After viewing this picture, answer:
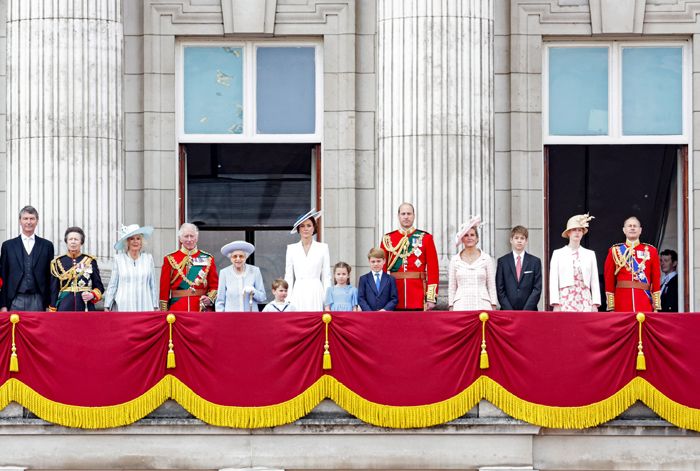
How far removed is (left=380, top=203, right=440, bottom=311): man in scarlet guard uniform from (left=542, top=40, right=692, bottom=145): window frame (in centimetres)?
456

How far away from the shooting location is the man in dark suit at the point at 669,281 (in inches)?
962

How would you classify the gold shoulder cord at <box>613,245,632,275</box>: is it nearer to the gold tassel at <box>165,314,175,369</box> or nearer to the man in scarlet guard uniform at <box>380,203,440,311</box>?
the man in scarlet guard uniform at <box>380,203,440,311</box>

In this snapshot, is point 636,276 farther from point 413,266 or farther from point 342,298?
point 342,298

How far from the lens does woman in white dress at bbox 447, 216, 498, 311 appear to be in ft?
68.6

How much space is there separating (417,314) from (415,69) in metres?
5.14

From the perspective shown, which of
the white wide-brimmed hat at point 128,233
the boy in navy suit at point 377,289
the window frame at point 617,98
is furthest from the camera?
the window frame at point 617,98

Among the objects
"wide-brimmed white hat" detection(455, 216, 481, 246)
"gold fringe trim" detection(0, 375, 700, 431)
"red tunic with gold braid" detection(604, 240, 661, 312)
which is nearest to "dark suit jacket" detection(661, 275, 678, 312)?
"red tunic with gold braid" detection(604, 240, 661, 312)

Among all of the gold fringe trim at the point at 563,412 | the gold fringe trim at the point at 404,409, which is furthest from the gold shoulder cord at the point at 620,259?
the gold fringe trim at the point at 404,409

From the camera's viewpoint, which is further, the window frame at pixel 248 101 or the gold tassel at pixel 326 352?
the window frame at pixel 248 101

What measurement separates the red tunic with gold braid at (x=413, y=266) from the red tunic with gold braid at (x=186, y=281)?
2268mm

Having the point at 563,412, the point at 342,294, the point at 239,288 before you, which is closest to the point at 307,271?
the point at 342,294

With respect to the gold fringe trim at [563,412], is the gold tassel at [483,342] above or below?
above

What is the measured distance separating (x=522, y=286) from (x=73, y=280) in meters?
5.64

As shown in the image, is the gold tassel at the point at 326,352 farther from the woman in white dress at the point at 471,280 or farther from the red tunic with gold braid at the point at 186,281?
the red tunic with gold braid at the point at 186,281
